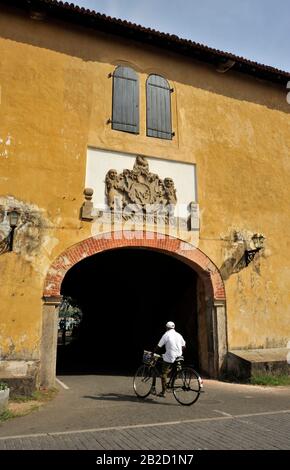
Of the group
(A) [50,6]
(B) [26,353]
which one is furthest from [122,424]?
(A) [50,6]

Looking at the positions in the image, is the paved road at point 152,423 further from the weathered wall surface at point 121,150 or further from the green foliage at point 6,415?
the weathered wall surface at point 121,150

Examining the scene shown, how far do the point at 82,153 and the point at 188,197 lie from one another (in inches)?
125

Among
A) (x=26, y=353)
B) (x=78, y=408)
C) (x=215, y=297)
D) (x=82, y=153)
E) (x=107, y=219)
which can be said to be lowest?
(x=78, y=408)

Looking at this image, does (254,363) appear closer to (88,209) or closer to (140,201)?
(140,201)

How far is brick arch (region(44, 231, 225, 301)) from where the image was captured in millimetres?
9422

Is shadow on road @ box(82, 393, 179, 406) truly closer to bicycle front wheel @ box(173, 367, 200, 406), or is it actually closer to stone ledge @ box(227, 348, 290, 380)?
bicycle front wheel @ box(173, 367, 200, 406)

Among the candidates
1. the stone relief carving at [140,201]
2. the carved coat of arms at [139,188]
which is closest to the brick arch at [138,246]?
the stone relief carving at [140,201]

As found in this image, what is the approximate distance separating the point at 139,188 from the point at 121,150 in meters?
1.13

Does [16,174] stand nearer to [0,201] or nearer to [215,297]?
[0,201]

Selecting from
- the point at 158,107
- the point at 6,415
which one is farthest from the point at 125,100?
the point at 6,415

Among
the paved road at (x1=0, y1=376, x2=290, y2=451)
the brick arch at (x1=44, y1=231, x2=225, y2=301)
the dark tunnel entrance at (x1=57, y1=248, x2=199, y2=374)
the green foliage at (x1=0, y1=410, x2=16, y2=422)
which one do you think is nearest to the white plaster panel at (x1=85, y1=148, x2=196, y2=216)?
the brick arch at (x1=44, y1=231, x2=225, y2=301)

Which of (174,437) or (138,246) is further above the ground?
(138,246)

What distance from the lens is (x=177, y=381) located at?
320 inches

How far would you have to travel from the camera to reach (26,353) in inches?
346
